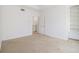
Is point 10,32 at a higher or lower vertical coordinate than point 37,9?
lower

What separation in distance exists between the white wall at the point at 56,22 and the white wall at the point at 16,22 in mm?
290

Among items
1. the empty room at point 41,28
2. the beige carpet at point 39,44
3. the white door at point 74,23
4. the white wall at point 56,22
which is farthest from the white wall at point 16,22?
the white door at point 74,23

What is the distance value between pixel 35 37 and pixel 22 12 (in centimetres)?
68

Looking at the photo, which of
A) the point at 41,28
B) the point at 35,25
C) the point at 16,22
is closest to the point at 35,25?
the point at 35,25

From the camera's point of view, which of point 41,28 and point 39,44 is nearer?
point 39,44

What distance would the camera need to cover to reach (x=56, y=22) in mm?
2238

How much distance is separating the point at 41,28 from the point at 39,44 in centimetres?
40

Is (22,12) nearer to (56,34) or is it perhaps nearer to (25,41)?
(25,41)

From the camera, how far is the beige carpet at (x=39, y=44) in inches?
80.1

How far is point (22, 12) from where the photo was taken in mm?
2221

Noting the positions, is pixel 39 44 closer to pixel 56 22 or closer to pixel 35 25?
pixel 35 25
